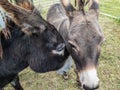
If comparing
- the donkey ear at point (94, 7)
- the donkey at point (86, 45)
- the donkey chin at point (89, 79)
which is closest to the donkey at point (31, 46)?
the donkey at point (86, 45)

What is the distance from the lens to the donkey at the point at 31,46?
2.09 metres

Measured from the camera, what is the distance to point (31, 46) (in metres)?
2.27

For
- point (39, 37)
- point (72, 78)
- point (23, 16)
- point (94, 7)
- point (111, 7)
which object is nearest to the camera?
point (23, 16)

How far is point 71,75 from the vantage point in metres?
3.94

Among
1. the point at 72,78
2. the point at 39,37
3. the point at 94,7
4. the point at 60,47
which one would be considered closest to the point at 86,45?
the point at 60,47

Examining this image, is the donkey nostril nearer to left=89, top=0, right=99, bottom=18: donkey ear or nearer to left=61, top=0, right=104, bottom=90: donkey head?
left=61, top=0, right=104, bottom=90: donkey head

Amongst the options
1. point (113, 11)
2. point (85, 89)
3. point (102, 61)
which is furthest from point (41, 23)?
point (113, 11)

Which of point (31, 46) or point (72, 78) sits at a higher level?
point (31, 46)

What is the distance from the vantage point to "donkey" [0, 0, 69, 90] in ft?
6.86

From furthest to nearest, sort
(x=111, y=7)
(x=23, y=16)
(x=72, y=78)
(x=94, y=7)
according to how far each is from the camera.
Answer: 1. (x=111, y=7)
2. (x=72, y=78)
3. (x=94, y=7)
4. (x=23, y=16)

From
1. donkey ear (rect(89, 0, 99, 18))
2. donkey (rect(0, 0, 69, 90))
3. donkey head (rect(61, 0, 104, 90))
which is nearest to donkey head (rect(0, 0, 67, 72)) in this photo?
donkey (rect(0, 0, 69, 90))

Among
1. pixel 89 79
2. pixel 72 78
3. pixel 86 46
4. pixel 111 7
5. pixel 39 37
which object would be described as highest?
pixel 39 37

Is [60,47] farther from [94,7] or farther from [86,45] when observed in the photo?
[94,7]

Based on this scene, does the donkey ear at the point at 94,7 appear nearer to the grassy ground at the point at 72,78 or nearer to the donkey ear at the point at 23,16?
the donkey ear at the point at 23,16
